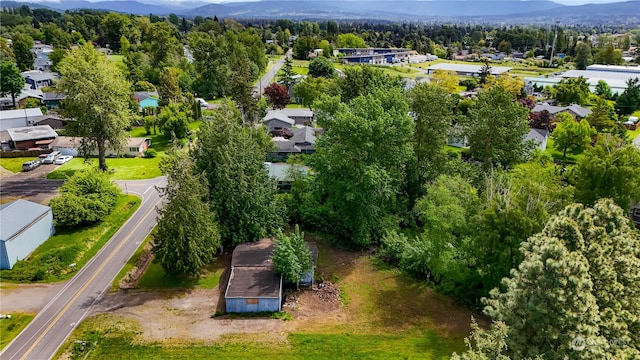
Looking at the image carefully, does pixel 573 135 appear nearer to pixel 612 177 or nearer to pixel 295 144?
pixel 612 177

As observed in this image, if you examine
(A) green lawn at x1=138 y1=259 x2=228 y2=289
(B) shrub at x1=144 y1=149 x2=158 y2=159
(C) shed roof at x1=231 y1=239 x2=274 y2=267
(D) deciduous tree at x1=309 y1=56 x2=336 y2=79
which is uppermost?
(D) deciduous tree at x1=309 y1=56 x2=336 y2=79

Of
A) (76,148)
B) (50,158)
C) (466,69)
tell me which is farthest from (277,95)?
(466,69)

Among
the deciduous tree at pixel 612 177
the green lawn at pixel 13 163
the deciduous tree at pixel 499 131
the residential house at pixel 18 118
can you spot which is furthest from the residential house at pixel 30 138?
the deciduous tree at pixel 612 177

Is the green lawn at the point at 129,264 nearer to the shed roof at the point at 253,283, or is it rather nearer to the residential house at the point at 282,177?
the shed roof at the point at 253,283

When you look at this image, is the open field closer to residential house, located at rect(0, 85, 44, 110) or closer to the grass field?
the grass field

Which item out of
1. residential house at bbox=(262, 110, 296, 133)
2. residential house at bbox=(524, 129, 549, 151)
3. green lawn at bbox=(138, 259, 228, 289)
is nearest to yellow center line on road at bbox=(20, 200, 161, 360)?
green lawn at bbox=(138, 259, 228, 289)

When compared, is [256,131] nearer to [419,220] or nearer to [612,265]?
[419,220]
